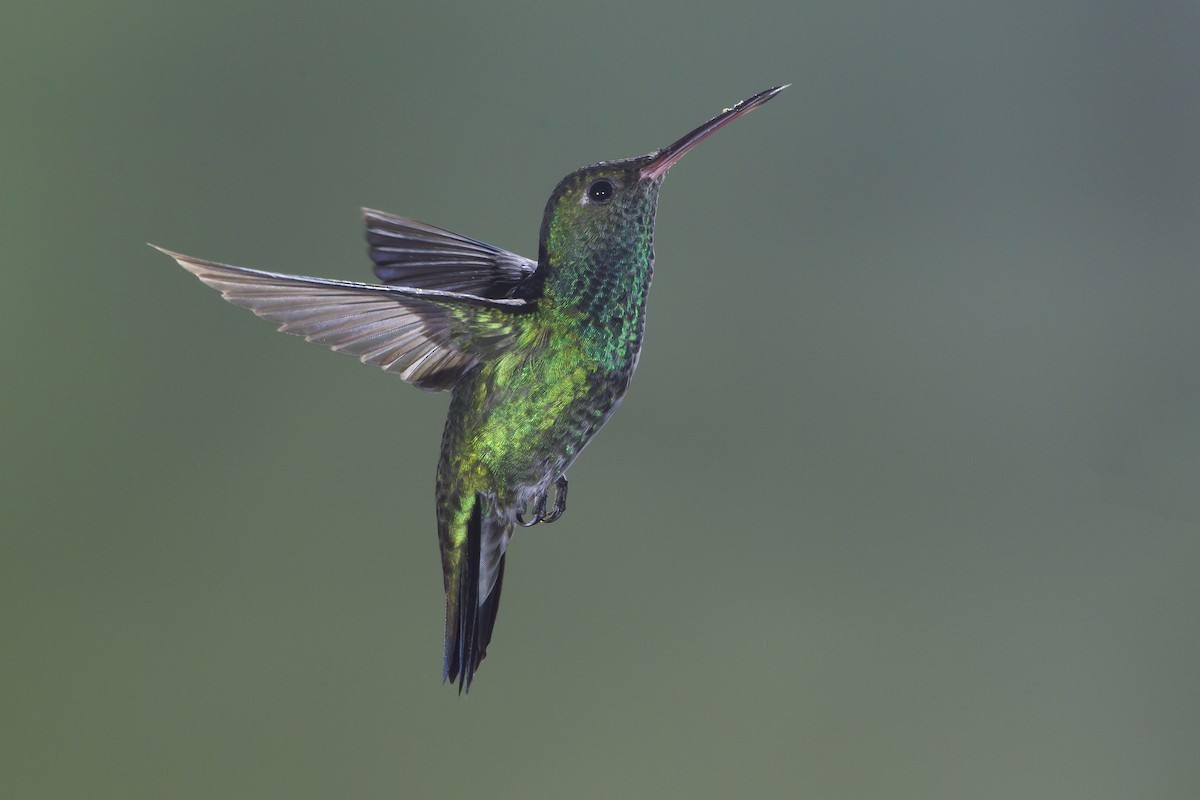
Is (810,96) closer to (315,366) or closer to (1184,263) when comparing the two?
(1184,263)

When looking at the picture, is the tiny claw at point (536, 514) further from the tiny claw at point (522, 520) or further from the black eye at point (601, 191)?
the black eye at point (601, 191)

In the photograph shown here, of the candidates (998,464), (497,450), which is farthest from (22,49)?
(998,464)

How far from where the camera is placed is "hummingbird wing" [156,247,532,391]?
611 millimetres

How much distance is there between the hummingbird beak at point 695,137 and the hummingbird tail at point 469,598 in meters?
A: 0.29

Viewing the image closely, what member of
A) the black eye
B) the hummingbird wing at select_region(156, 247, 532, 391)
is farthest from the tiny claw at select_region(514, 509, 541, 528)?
the black eye

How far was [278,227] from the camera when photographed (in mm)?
1217

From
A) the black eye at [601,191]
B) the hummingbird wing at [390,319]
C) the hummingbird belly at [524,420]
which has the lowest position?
the hummingbird belly at [524,420]

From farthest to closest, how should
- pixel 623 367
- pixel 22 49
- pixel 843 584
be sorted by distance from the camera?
pixel 843 584 < pixel 22 49 < pixel 623 367

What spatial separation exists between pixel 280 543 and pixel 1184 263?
1.17 meters

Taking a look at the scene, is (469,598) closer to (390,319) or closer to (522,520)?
(522,520)

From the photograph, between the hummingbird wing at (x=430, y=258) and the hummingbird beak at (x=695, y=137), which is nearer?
the hummingbird beak at (x=695, y=137)

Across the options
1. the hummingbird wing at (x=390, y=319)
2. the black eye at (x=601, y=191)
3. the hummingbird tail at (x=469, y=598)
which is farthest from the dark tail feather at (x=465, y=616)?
the black eye at (x=601, y=191)

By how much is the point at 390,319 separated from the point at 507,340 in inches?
3.3

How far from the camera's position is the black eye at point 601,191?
0.71m
